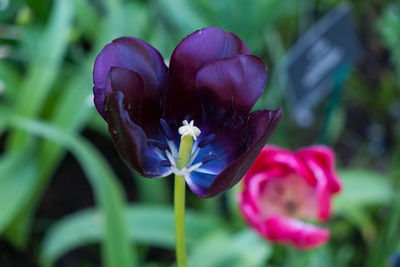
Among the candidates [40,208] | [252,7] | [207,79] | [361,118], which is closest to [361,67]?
[361,118]

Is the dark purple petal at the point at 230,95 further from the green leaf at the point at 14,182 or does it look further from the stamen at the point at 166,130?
the green leaf at the point at 14,182

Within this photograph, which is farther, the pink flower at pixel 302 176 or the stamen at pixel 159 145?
the pink flower at pixel 302 176

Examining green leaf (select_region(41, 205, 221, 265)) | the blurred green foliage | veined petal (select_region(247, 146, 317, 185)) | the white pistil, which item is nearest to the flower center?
the white pistil

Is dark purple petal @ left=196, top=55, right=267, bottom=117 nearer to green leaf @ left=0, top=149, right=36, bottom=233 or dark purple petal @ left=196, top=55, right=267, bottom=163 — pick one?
dark purple petal @ left=196, top=55, right=267, bottom=163

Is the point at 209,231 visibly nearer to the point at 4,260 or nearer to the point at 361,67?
the point at 4,260

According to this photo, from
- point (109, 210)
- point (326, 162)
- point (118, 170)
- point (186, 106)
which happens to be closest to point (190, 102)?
point (186, 106)

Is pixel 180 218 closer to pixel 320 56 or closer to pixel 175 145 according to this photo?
pixel 175 145

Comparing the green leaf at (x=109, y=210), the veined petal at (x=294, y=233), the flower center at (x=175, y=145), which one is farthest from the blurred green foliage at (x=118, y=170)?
the flower center at (x=175, y=145)
